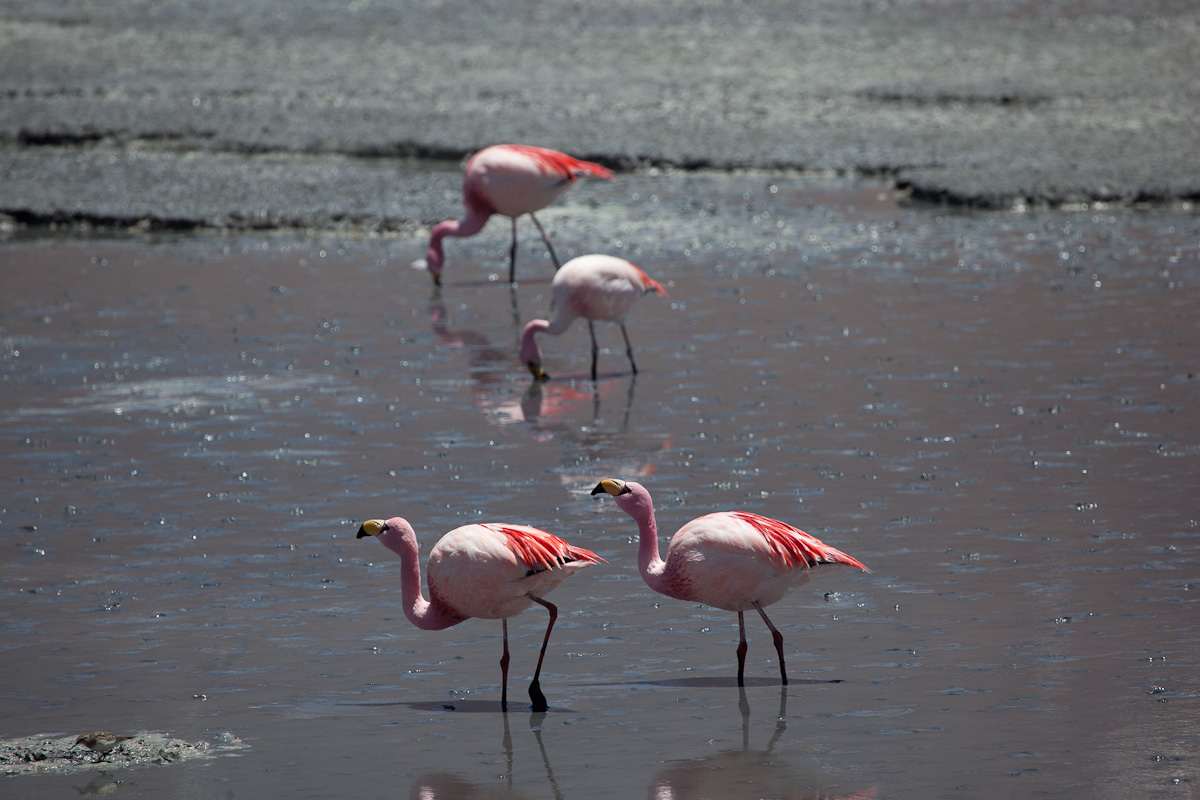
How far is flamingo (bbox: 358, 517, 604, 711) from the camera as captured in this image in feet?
15.0

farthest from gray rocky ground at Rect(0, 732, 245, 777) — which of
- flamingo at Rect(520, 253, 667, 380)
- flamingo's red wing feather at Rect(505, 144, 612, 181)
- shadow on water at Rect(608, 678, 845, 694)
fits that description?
flamingo's red wing feather at Rect(505, 144, 612, 181)

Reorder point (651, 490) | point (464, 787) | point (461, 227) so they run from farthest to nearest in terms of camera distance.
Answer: point (461, 227) < point (651, 490) < point (464, 787)

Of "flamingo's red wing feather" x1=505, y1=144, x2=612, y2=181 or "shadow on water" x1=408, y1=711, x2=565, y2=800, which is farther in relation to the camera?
"flamingo's red wing feather" x1=505, y1=144, x2=612, y2=181

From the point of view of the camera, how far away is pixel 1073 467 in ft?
22.1

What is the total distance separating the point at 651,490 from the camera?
6.62 meters

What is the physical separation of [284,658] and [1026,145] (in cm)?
1107

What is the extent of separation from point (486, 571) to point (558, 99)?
12.8 metres

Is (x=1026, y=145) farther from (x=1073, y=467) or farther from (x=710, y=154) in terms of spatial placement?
(x=1073, y=467)

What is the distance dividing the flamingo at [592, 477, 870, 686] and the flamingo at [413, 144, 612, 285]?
253 inches

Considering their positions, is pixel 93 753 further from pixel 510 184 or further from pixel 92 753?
pixel 510 184

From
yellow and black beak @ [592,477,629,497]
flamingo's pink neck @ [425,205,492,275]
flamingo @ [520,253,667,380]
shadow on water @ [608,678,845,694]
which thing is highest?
flamingo's pink neck @ [425,205,492,275]

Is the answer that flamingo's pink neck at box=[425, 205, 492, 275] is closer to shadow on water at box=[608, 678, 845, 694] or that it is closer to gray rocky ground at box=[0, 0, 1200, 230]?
gray rocky ground at box=[0, 0, 1200, 230]

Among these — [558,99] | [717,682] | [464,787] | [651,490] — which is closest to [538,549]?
[717,682]

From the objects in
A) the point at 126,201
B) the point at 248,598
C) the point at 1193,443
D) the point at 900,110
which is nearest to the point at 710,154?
the point at 900,110
